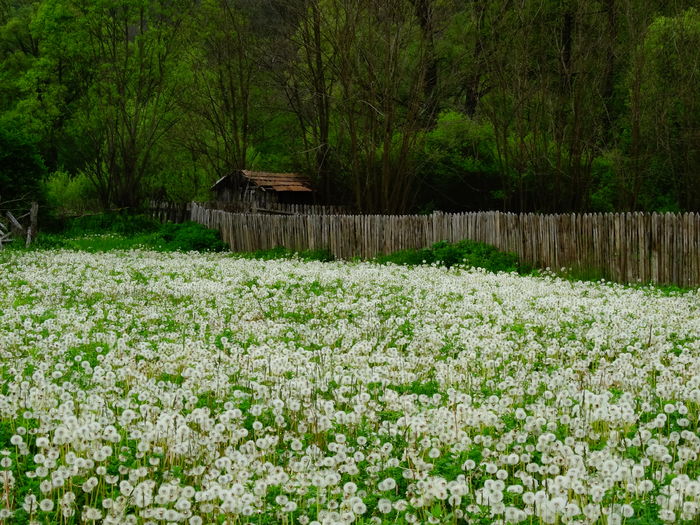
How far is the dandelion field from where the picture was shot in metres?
4.36

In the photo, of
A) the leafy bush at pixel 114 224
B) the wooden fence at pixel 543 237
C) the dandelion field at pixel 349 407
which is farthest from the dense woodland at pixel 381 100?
the dandelion field at pixel 349 407

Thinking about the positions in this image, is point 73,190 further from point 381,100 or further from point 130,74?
point 381,100

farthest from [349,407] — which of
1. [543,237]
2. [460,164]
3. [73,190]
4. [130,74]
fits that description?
[73,190]

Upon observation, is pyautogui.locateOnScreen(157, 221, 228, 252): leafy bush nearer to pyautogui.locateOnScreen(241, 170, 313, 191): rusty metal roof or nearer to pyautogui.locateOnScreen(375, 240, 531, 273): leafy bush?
pyautogui.locateOnScreen(241, 170, 313, 191): rusty metal roof

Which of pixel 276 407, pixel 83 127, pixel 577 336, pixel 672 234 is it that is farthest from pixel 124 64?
pixel 276 407

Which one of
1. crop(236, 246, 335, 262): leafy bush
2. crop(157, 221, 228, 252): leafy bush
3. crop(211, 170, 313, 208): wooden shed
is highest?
crop(211, 170, 313, 208): wooden shed

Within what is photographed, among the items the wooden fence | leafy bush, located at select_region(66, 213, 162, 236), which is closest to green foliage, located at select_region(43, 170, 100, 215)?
leafy bush, located at select_region(66, 213, 162, 236)

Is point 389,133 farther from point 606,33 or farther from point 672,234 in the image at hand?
point 672,234

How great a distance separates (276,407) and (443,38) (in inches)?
1366

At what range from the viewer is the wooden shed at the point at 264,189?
128 feet

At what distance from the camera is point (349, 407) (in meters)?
6.85

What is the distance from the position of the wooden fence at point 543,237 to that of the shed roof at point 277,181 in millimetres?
8789

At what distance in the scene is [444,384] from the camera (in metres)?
7.57

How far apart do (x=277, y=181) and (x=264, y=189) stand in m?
1.38
